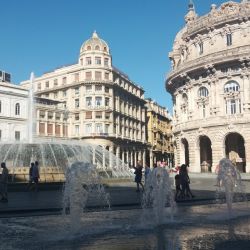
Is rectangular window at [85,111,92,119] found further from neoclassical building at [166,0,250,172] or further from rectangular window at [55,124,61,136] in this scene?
neoclassical building at [166,0,250,172]

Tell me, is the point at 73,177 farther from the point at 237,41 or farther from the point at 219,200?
the point at 237,41

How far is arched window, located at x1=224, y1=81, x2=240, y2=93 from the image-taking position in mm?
→ 42378

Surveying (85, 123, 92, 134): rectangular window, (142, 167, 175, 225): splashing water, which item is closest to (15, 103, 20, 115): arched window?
(85, 123, 92, 134): rectangular window

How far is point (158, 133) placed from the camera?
97250 mm

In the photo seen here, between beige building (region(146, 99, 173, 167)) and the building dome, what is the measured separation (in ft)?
84.4

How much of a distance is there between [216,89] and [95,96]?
30.7 metres

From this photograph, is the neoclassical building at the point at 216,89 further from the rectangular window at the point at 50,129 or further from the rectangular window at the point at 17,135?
the rectangular window at the point at 17,135

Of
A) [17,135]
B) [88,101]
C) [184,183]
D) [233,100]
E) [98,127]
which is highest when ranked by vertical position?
[88,101]

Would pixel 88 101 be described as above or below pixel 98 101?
above

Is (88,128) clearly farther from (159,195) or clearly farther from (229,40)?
(159,195)

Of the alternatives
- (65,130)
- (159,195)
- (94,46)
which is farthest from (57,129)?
(159,195)

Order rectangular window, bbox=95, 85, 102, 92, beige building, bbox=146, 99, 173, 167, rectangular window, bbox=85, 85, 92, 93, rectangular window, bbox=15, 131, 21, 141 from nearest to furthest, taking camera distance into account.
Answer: rectangular window, bbox=15, 131, 21, 141, rectangular window, bbox=95, 85, 102, 92, rectangular window, bbox=85, 85, 92, 93, beige building, bbox=146, 99, 173, 167

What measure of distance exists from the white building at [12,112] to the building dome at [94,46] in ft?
45.2

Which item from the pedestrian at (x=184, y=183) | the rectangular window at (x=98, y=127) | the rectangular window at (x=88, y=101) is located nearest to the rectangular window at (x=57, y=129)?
the rectangular window at (x=88, y=101)
